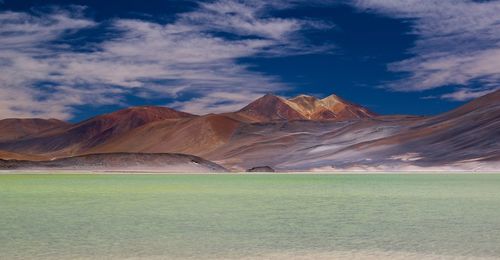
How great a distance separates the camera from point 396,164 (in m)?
157

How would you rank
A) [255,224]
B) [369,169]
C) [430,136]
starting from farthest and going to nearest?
[430,136]
[369,169]
[255,224]

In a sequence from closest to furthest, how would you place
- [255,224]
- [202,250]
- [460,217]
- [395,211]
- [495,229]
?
[202,250] → [495,229] → [255,224] → [460,217] → [395,211]

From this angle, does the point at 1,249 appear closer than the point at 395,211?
Yes

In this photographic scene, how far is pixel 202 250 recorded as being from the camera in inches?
634

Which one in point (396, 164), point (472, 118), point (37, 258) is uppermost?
point (472, 118)

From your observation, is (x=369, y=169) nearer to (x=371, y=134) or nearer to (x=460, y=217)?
(x=371, y=134)

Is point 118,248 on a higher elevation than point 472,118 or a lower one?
lower

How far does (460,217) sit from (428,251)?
856 centimetres

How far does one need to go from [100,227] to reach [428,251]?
9801 millimetres

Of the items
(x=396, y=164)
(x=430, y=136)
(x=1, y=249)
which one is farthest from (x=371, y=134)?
(x=1, y=249)

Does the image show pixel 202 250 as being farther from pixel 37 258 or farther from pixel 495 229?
pixel 495 229

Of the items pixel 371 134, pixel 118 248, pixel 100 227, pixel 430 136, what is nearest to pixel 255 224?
pixel 100 227

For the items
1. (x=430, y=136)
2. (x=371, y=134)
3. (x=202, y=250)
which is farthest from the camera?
(x=371, y=134)

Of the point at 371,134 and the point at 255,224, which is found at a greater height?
the point at 371,134
